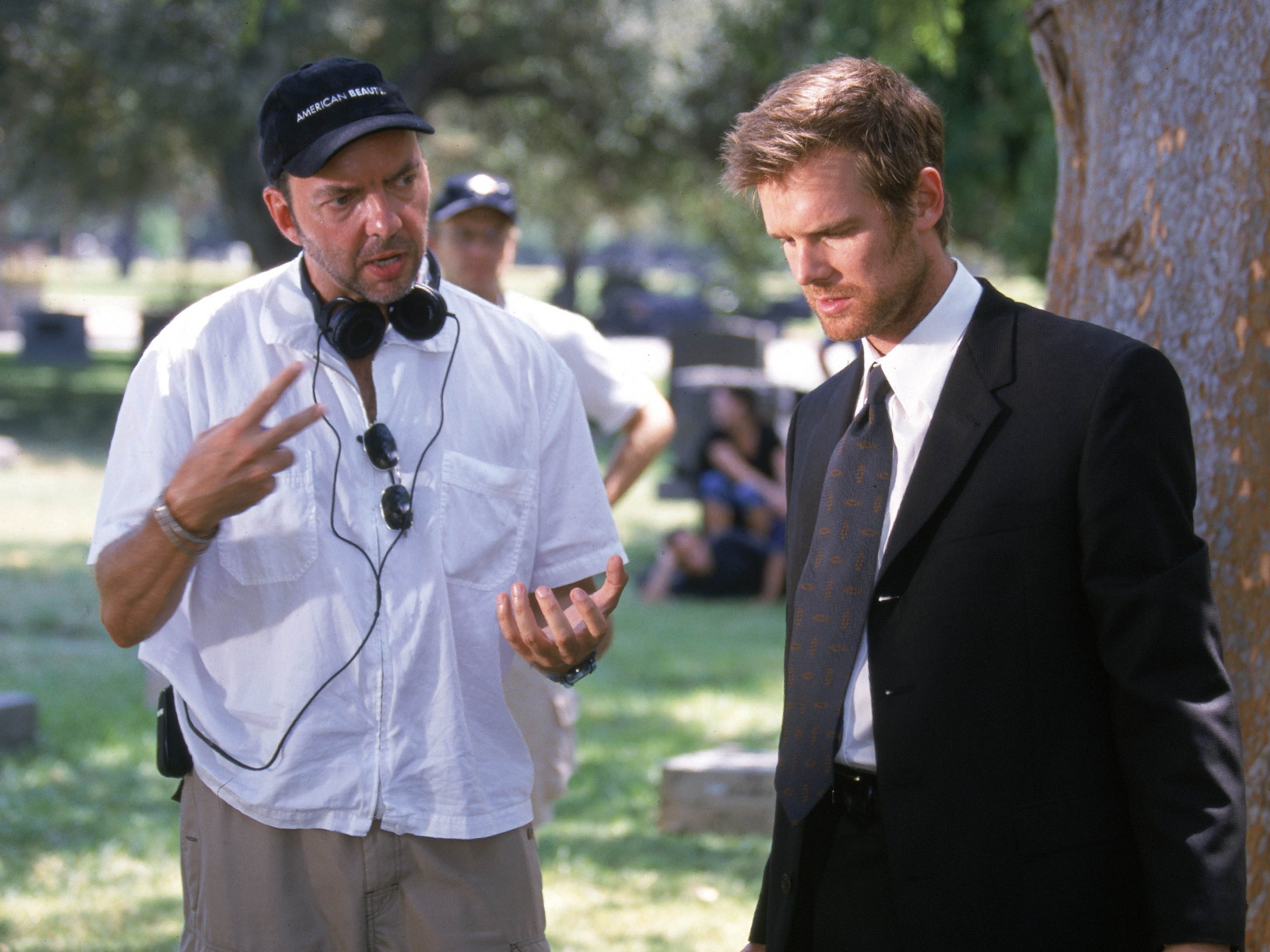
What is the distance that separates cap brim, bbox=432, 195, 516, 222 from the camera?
4945 mm

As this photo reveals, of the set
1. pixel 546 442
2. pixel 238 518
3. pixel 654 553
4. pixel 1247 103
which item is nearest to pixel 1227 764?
pixel 546 442

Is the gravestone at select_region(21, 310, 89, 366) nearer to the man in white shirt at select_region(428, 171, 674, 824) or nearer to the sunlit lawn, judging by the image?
the sunlit lawn

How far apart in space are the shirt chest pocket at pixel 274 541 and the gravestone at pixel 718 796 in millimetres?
3911

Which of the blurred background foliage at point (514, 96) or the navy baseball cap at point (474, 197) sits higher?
the blurred background foliage at point (514, 96)

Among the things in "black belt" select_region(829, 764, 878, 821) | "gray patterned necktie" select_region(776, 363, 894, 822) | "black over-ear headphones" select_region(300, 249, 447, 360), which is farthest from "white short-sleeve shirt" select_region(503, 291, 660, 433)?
"black belt" select_region(829, 764, 878, 821)

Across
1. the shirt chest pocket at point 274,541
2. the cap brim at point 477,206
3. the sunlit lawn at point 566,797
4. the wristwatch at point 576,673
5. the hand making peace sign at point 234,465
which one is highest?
the cap brim at point 477,206

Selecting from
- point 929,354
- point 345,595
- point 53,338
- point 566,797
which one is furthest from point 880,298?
point 53,338

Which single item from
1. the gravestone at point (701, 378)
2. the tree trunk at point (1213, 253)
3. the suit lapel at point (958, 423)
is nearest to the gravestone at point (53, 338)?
the gravestone at point (701, 378)

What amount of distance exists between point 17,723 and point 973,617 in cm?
630

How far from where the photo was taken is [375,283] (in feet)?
8.94

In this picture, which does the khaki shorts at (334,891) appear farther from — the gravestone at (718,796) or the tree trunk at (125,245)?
the tree trunk at (125,245)

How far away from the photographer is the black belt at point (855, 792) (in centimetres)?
243

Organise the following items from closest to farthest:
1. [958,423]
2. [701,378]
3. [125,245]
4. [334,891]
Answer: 1. [958,423]
2. [334,891]
3. [701,378]
4. [125,245]

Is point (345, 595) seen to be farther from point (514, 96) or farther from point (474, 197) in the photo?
point (514, 96)
